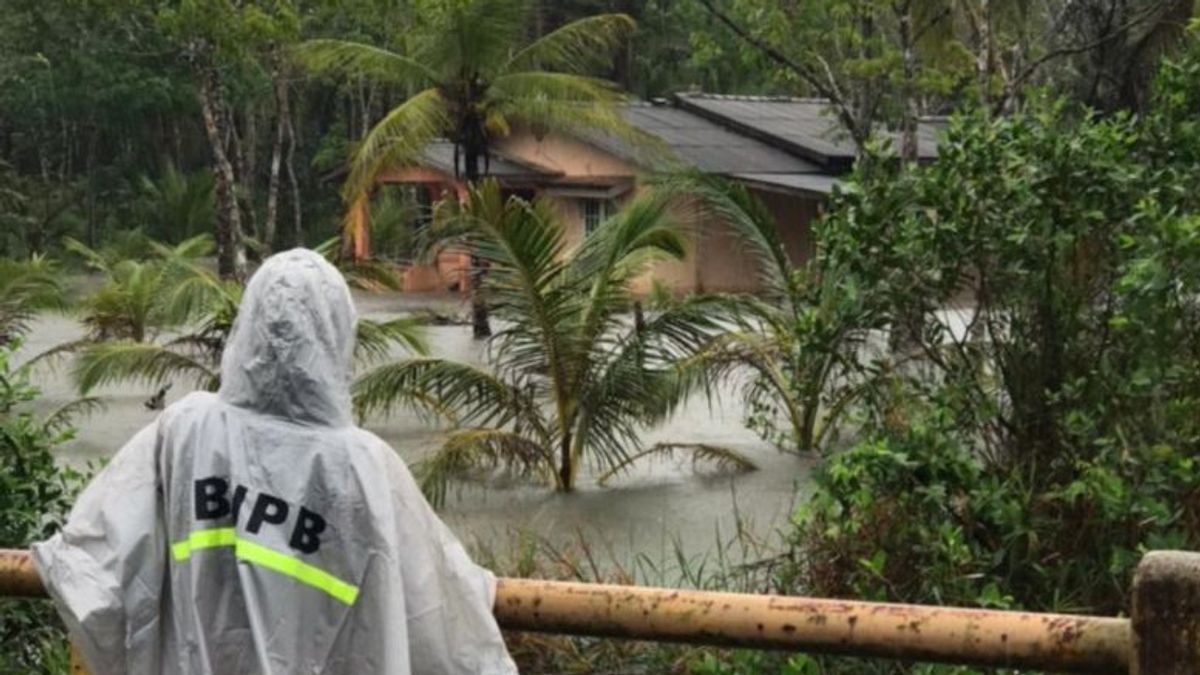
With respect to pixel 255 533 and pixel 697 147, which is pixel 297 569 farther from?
pixel 697 147

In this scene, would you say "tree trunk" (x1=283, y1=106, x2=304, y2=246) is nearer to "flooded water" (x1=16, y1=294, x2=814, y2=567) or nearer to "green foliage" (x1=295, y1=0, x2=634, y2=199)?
"green foliage" (x1=295, y1=0, x2=634, y2=199)

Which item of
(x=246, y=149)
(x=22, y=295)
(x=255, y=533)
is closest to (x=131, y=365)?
(x=22, y=295)

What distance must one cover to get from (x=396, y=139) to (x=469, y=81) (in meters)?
1.47

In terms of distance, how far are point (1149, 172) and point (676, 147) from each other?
65.4 feet

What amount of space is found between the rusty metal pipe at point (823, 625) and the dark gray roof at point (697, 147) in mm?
20423

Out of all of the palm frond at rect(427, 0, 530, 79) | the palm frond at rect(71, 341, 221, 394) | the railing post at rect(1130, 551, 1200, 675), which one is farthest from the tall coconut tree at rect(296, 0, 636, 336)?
the railing post at rect(1130, 551, 1200, 675)

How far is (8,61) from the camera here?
3372 cm

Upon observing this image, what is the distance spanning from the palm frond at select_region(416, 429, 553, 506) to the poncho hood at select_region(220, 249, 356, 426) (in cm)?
709

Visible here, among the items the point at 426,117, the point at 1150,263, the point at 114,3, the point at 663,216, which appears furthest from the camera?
the point at 426,117

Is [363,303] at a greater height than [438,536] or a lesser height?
lesser

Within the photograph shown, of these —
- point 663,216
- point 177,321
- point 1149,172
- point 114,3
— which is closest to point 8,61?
point 114,3

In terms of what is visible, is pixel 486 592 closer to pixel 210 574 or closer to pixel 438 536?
pixel 438 536

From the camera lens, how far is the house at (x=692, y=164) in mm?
24312

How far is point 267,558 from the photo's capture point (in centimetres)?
248
